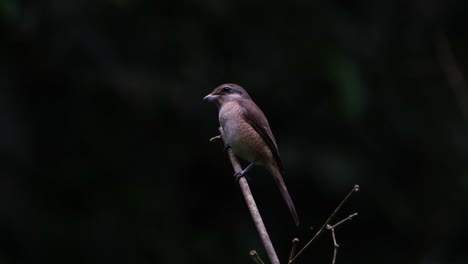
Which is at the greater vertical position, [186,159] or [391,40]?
[391,40]

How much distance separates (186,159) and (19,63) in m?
1.84

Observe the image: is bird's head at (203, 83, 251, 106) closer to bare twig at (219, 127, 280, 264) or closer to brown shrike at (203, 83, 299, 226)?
brown shrike at (203, 83, 299, 226)

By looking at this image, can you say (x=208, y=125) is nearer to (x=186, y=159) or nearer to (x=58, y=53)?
(x=186, y=159)

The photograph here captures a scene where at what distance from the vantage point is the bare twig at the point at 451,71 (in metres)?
6.80

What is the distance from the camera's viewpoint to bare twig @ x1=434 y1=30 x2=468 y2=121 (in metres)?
6.80

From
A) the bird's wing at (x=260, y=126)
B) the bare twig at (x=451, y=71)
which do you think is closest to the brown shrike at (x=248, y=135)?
the bird's wing at (x=260, y=126)

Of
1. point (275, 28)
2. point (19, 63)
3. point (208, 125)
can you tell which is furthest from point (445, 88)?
point (19, 63)

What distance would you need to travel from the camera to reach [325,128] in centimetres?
727

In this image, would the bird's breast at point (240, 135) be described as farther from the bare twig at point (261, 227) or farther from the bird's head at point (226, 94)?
the bare twig at point (261, 227)

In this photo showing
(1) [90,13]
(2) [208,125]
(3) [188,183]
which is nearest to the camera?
(1) [90,13]

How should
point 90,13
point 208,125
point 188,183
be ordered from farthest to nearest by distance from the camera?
point 188,183, point 208,125, point 90,13

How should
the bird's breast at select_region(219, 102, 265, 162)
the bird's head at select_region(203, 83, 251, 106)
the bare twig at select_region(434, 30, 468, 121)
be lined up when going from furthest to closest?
1. the bare twig at select_region(434, 30, 468, 121)
2. the bird's head at select_region(203, 83, 251, 106)
3. the bird's breast at select_region(219, 102, 265, 162)

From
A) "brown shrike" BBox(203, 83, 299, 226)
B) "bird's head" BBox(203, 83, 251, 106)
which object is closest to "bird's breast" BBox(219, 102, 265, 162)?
"brown shrike" BBox(203, 83, 299, 226)

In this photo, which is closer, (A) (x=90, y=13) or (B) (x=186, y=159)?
(A) (x=90, y=13)
